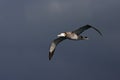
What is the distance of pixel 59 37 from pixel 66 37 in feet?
15.4

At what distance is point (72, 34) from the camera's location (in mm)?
65125

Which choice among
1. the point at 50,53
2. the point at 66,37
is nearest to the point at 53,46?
the point at 50,53

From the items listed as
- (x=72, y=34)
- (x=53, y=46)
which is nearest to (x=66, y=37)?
(x=72, y=34)

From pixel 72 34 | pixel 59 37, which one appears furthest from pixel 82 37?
pixel 59 37

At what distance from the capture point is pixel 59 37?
229 feet

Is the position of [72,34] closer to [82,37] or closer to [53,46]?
[82,37]

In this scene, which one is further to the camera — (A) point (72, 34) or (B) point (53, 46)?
(B) point (53, 46)

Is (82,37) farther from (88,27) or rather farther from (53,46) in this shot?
(53,46)

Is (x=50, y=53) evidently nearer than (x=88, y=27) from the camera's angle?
No

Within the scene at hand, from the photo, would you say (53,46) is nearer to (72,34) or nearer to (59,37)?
(59,37)

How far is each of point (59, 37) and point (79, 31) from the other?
5195 millimetres

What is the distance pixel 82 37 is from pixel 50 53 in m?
9.88

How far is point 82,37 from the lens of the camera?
64250mm

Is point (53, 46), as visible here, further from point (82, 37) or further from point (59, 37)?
point (82, 37)
